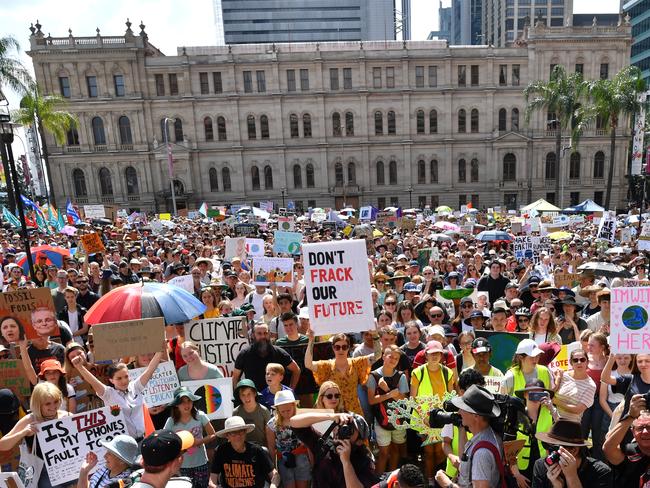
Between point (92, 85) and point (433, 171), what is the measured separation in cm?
3407

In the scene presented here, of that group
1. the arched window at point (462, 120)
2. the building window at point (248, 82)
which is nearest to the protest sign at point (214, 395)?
the building window at point (248, 82)

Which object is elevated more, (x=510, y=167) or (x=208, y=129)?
(x=208, y=129)

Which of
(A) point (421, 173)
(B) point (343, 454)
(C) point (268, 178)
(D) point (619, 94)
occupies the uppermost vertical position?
(D) point (619, 94)

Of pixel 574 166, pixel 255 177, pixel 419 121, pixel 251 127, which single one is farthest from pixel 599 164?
pixel 251 127

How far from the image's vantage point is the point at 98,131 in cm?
4288

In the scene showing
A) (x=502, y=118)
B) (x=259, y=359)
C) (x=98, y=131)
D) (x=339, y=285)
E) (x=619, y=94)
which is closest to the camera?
(x=259, y=359)

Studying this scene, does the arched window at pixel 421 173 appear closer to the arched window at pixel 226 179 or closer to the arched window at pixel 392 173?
the arched window at pixel 392 173

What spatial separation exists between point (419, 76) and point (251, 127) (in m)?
17.6

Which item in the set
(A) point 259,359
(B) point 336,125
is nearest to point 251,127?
(B) point 336,125

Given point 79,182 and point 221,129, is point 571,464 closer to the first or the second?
point 221,129

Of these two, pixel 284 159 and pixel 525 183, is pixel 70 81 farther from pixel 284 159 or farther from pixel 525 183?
pixel 525 183

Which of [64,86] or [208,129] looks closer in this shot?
[64,86]

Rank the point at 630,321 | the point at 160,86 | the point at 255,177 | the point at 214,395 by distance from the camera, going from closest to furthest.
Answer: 1. the point at 630,321
2. the point at 214,395
3. the point at 160,86
4. the point at 255,177

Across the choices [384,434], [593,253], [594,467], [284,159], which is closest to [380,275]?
[384,434]
